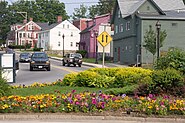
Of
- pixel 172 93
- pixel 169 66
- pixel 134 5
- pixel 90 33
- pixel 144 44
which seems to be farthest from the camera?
pixel 90 33

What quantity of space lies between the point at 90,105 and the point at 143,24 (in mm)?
42429

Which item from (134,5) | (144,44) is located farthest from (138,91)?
(134,5)

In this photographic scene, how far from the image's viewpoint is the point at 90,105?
11734 millimetres

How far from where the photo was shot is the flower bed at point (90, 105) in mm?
11453

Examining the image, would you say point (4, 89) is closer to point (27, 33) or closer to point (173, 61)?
point (173, 61)

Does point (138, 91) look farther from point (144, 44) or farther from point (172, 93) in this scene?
point (144, 44)

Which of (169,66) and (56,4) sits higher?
(56,4)

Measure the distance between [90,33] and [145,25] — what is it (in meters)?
A: 29.9

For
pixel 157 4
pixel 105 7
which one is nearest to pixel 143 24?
pixel 157 4

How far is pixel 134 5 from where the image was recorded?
194ft

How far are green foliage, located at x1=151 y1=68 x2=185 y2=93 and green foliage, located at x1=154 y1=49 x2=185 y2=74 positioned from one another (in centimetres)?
174

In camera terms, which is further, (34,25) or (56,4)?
(56,4)

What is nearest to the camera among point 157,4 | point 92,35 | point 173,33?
point 173,33

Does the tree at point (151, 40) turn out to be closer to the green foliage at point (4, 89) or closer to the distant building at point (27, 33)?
the green foliage at point (4, 89)
